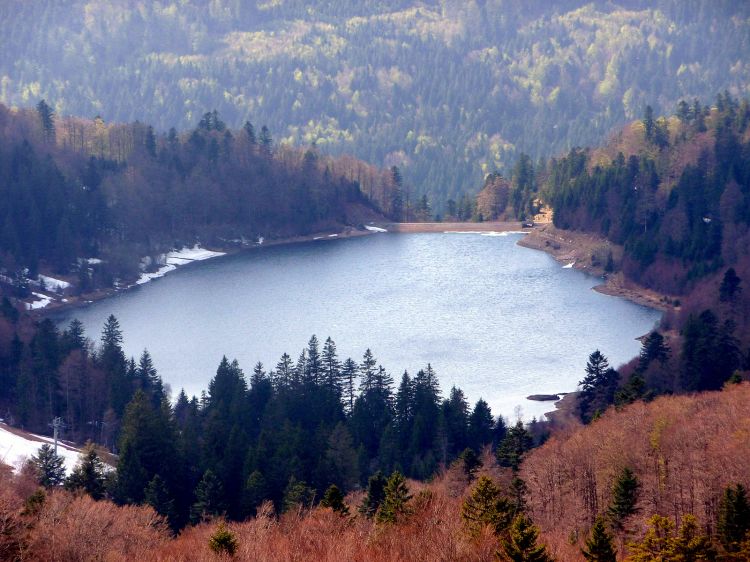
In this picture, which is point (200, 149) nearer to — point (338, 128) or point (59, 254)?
point (59, 254)

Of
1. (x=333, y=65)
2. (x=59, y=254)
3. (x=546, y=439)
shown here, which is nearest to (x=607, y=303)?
(x=546, y=439)

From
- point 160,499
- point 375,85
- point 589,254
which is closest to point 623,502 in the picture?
point 160,499

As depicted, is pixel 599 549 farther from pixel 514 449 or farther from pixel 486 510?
pixel 514 449

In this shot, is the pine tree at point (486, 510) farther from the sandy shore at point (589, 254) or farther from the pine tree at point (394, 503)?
the sandy shore at point (589, 254)

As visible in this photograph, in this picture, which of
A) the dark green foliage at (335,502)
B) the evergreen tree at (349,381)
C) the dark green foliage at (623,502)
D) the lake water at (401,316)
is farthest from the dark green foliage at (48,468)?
the dark green foliage at (623,502)

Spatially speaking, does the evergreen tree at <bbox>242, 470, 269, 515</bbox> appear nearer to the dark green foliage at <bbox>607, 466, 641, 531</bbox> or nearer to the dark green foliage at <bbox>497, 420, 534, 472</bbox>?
the dark green foliage at <bbox>497, 420, 534, 472</bbox>

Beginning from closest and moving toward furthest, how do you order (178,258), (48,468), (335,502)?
(335,502) < (48,468) < (178,258)
